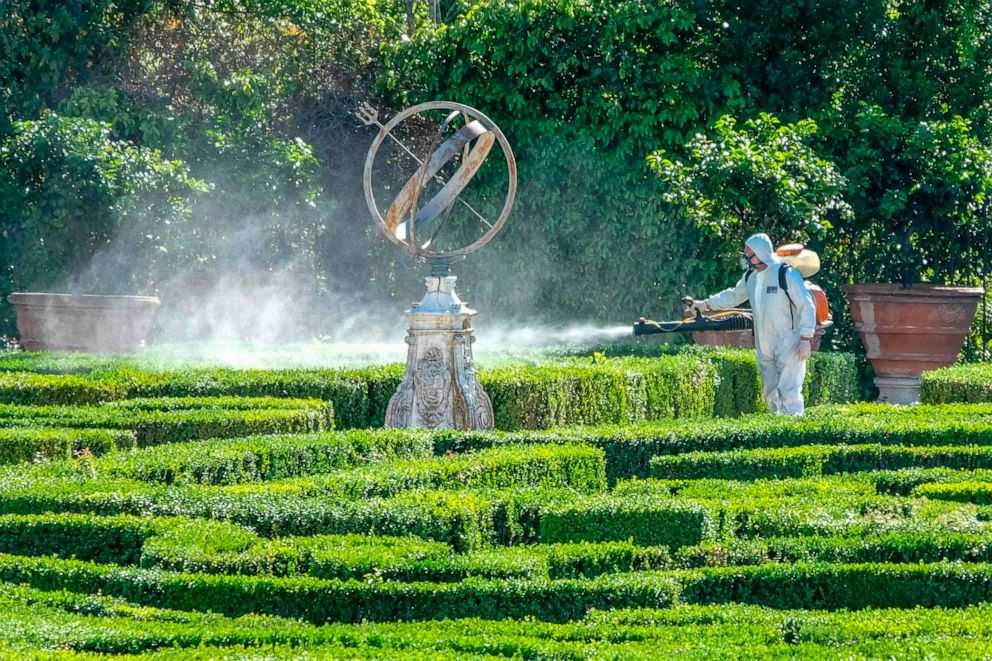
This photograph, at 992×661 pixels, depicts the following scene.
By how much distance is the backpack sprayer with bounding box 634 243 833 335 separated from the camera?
37.8ft

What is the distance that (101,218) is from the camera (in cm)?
1903

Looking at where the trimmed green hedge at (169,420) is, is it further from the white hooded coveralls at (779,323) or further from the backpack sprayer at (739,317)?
the white hooded coveralls at (779,323)

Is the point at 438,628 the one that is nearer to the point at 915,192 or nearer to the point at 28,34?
the point at 915,192

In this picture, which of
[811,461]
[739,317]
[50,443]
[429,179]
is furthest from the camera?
[739,317]

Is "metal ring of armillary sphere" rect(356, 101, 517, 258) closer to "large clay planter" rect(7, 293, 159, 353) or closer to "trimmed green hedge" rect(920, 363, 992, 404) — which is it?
"trimmed green hedge" rect(920, 363, 992, 404)

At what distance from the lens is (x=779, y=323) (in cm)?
1116

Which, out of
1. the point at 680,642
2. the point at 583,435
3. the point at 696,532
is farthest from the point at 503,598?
the point at 583,435

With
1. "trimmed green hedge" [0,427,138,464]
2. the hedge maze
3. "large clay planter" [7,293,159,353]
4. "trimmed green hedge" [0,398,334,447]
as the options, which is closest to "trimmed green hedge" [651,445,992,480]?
the hedge maze

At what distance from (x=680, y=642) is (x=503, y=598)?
0.79 meters

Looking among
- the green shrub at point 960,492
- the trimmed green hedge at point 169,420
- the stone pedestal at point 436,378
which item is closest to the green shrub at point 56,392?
the trimmed green hedge at point 169,420

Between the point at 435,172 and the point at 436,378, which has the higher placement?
the point at 435,172

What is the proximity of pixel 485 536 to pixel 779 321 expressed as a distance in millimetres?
4726

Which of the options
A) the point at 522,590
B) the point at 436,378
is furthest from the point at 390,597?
the point at 436,378

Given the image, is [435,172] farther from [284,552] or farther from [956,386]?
[284,552]
